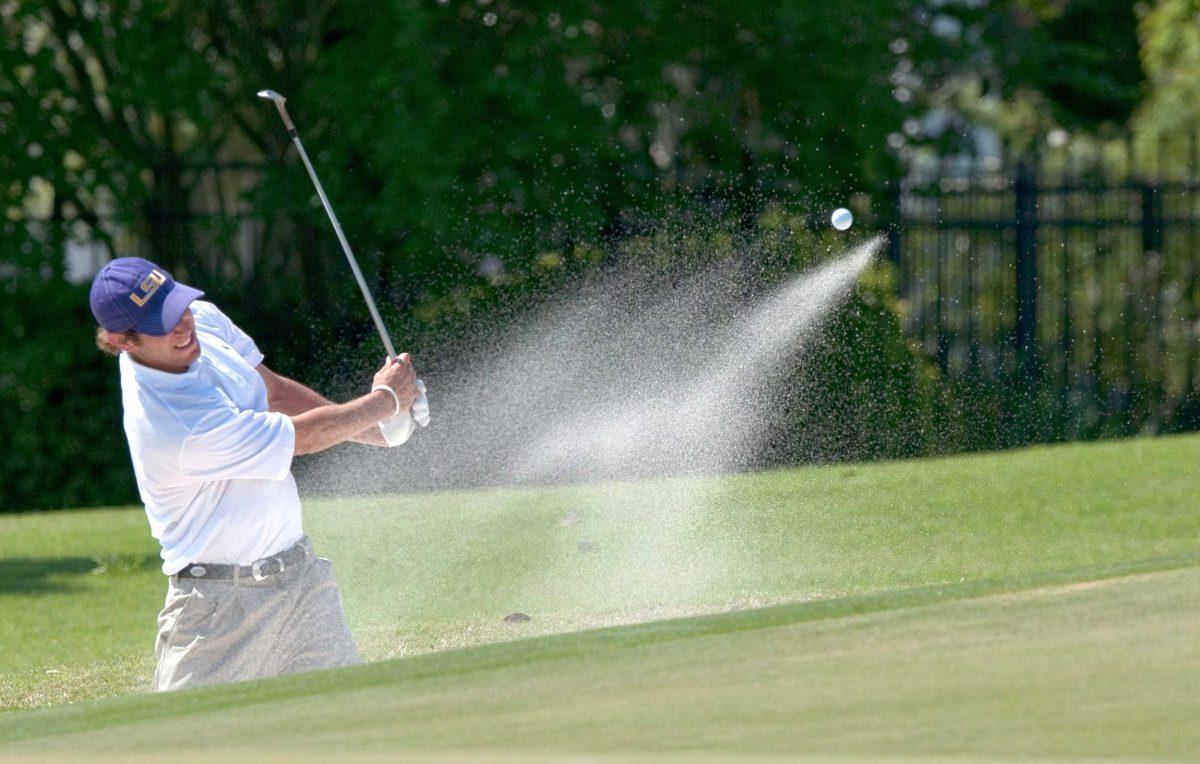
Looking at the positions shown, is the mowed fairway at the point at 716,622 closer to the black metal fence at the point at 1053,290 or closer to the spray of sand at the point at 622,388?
the spray of sand at the point at 622,388

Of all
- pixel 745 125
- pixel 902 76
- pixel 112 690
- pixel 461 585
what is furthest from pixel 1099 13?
pixel 112 690

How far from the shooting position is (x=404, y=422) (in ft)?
17.8

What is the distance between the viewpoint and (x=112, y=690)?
6.73 meters

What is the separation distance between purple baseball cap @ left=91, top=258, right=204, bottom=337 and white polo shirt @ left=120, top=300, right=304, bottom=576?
0.11 metres

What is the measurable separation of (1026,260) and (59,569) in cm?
722

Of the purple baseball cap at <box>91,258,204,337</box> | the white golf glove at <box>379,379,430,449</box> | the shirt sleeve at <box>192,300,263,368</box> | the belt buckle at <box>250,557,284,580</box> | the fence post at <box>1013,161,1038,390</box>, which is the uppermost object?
the purple baseball cap at <box>91,258,204,337</box>

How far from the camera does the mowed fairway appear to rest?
3709 mm

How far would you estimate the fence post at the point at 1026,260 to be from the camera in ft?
44.7

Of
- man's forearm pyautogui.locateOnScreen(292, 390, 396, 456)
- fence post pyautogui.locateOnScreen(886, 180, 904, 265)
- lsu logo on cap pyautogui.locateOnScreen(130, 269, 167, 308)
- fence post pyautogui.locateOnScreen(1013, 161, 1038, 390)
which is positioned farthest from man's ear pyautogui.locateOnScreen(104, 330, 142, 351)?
fence post pyautogui.locateOnScreen(1013, 161, 1038, 390)

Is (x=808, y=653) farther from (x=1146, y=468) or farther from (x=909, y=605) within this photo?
(x=1146, y=468)

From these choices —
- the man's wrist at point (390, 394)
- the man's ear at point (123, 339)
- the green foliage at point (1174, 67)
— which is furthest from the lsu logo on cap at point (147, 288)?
the green foliage at point (1174, 67)

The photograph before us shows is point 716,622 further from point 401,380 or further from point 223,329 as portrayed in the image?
point 223,329

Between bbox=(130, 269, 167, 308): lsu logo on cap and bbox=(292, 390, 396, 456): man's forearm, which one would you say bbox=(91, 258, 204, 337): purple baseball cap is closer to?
bbox=(130, 269, 167, 308): lsu logo on cap

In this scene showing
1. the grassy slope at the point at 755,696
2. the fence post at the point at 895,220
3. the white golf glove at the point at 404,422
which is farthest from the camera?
the fence post at the point at 895,220
